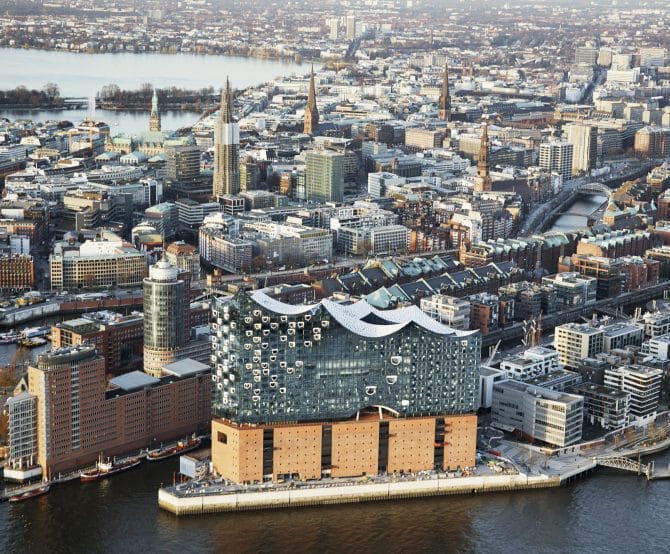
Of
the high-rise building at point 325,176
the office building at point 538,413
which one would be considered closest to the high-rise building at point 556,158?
the high-rise building at point 325,176

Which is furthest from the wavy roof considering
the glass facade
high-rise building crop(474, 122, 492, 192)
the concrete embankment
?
high-rise building crop(474, 122, 492, 192)

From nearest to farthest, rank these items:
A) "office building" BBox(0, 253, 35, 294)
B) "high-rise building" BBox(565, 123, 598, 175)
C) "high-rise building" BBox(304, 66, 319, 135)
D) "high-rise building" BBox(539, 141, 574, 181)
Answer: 1. "office building" BBox(0, 253, 35, 294)
2. "high-rise building" BBox(539, 141, 574, 181)
3. "high-rise building" BBox(565, 123, 598, 175)
4. "high-rise building" BBox(304, 66, 319, 135)

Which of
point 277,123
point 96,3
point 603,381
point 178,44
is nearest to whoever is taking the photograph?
point 603,381

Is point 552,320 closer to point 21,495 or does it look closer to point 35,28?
point 21,495

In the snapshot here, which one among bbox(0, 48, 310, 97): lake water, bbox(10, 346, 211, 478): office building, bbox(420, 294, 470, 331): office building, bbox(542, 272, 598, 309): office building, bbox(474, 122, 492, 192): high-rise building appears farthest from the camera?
bbox(0, 48, 310, 97): lake water

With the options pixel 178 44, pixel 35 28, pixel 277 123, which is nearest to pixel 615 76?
pixel 277 123

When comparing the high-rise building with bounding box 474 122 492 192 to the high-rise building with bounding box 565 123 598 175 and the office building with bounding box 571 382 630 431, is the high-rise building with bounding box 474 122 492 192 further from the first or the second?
the office building with bounding box 571 382 630 431
